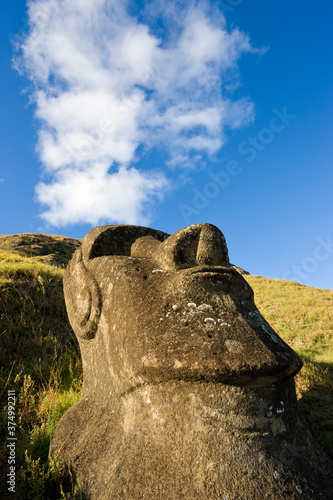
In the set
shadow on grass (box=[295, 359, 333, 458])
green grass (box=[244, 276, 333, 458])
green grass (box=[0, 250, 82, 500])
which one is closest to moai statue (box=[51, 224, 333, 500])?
green grass (box=[0, 250, 82, 500])

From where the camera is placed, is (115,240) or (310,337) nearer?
(115,240)

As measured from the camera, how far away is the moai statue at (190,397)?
7.27 ft

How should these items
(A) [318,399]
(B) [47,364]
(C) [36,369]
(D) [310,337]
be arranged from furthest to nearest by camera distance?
1. (D) [310,337]
2. (B) [47,364]
3. (C) [36,369]
4. (A) [318,399]

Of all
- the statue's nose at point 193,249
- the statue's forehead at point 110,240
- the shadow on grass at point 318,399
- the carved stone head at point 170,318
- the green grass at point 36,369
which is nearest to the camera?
the carved stone head at point 170,318

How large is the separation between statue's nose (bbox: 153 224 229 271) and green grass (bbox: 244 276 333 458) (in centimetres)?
246

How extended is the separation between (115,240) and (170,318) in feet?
5.68

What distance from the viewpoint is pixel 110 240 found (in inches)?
160

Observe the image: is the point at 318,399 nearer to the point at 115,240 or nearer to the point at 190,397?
the point at 190,397

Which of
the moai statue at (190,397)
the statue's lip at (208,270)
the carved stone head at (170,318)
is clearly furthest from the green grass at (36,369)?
the statue's lip at (208,270)

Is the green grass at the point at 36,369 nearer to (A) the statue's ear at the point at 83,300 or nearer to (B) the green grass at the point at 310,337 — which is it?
(A) the statue's ear at the point at 83,300

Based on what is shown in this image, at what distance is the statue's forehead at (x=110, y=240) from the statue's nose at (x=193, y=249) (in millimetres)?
900

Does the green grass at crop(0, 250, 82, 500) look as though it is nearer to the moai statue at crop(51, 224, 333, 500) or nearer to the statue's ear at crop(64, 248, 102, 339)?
the moai statue at crop(51, 224, 333, 500)

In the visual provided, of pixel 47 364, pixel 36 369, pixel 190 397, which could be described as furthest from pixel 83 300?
pixel 47 364

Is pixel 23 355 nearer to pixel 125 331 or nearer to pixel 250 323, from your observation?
pixel 125 331
